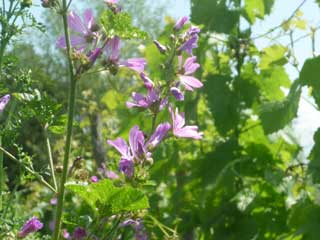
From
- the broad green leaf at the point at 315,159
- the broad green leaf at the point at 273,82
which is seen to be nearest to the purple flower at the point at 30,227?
the broad green leaf at the point at 315,159

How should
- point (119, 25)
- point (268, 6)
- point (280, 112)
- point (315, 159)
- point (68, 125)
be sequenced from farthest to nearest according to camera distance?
point (268, 6) → point (280, 112) → point (315, 159) → point (119, 25) → point (68, 125)

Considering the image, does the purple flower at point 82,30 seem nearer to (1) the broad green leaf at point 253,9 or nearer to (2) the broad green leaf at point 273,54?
(2) the broad green leaf at point 273,54

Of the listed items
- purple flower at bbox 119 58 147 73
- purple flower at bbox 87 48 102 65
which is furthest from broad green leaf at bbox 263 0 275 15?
purple flower at bbox 87 48 102 65

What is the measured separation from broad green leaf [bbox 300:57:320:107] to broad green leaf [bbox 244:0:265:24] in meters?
0.81

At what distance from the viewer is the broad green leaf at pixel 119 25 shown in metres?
1.22

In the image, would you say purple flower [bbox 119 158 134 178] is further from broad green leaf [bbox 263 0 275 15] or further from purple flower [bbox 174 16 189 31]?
broad green leaf [bbox 263 0 275 15]

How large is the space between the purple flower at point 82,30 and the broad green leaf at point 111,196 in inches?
11.4

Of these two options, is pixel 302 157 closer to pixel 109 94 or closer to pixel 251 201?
pixel 251 201

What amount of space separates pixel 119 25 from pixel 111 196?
312 mm

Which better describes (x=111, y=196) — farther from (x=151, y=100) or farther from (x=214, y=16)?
(x=214, y=16)

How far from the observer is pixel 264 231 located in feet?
9.27

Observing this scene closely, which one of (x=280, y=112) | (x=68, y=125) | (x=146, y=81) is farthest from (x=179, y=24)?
(x=280, y=112)

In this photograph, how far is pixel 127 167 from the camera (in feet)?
4.06

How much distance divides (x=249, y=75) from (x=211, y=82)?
0.75 ft
